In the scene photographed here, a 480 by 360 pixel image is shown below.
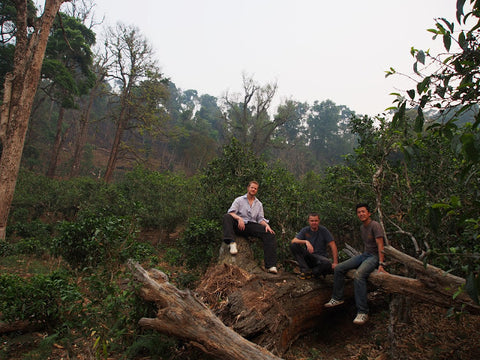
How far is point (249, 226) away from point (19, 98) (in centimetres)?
876

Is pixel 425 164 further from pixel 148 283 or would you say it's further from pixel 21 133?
pixel 21 133

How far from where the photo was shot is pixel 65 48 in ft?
62.7

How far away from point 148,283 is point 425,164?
5519 millimetres

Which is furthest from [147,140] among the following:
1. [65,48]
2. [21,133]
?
[21,133]

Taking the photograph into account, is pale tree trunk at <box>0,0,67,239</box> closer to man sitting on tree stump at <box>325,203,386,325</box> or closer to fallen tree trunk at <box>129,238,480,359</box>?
fallen tree trunk at <box>129,238,480,359</box>

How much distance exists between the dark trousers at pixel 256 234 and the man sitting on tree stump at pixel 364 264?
1024mm

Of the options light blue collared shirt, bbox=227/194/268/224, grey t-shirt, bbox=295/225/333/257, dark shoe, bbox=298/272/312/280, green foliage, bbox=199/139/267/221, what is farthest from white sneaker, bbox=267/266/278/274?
green foliage, bbox=199/139/267/221

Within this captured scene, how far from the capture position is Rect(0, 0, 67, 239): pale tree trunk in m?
8.99

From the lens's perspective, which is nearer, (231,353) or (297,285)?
(231,353)

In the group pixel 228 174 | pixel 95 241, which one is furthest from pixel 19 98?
pixel 95 241

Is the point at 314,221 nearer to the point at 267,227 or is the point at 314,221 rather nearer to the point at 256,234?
the point at 267,227

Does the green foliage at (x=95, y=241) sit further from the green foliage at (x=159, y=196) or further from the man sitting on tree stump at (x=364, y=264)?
the green foliage at (x=159, y=196)

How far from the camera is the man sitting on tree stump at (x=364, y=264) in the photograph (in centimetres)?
429

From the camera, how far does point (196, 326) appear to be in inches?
117
